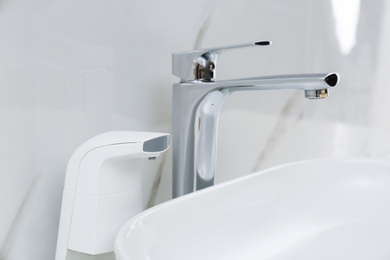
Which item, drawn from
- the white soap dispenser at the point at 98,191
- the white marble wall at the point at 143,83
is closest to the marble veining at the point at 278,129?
the white marble wall at the point at 143,83

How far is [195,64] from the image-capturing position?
1.66ft

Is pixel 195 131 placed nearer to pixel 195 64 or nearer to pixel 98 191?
pixel 195 64

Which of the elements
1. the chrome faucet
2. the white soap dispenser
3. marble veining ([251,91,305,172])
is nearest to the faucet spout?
the chrome faucet

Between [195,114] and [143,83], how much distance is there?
9 centimetres

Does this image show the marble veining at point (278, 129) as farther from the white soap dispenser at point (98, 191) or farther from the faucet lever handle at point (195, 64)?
the white soap dispenser at point (98, 191)

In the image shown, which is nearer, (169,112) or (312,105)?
(169,112)

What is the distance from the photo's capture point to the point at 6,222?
40cm

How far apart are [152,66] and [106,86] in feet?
0.29

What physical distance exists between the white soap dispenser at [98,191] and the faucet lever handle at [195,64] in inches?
5.6

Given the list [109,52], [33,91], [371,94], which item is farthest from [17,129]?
[371,94]

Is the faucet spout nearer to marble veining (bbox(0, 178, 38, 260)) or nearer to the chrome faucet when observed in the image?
the chrome faucet

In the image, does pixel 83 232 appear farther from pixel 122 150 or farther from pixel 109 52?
pixel 109 52

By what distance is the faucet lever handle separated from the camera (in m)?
0.50

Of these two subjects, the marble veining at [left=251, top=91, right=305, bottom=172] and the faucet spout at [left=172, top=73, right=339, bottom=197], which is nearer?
the faucet spout at [left=172, top=73, right=339, bottom=197]
